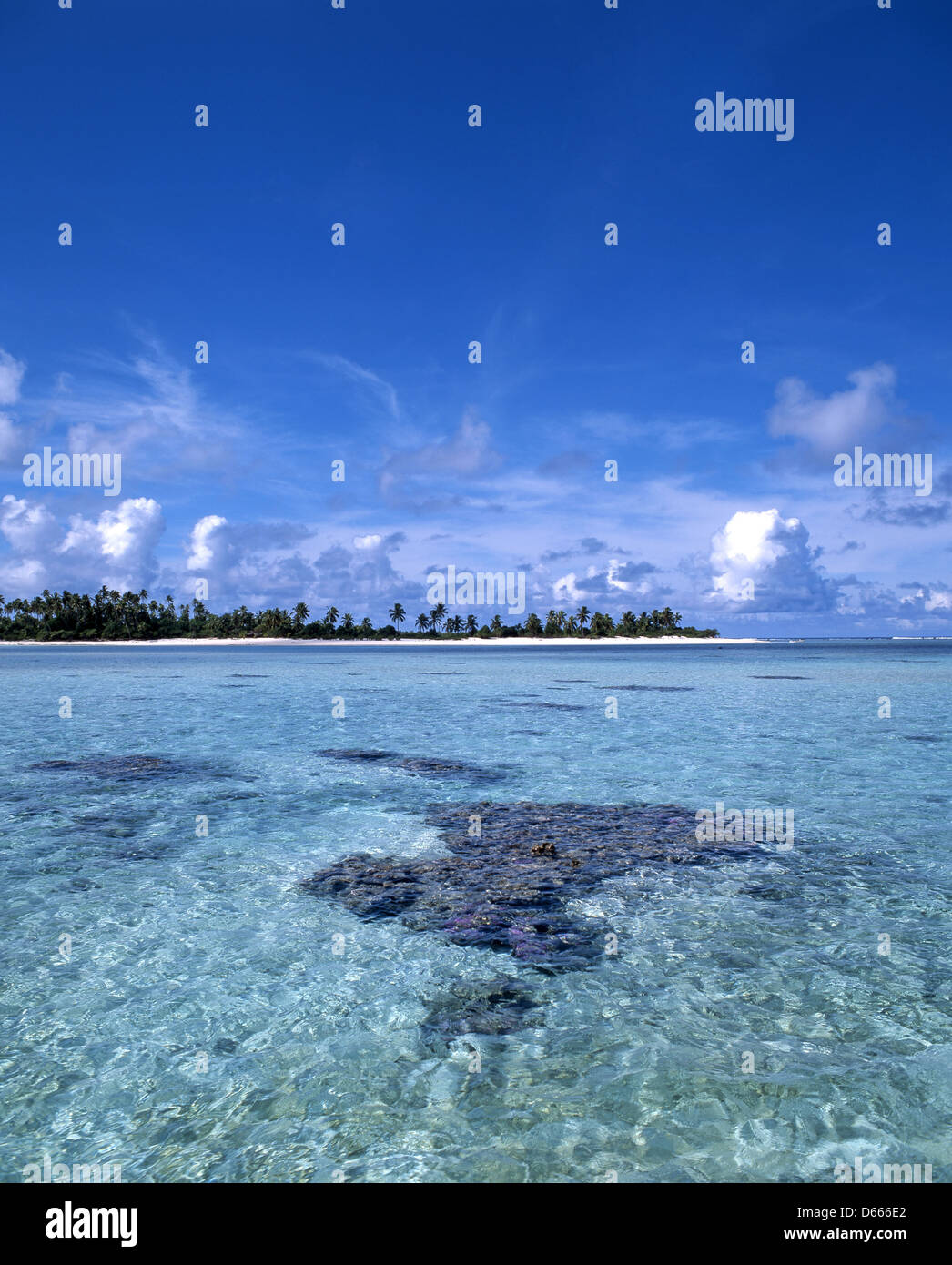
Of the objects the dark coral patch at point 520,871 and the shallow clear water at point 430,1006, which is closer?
the shallow clear water at point 430,1006

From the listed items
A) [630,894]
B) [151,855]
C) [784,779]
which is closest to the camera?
[630,894]

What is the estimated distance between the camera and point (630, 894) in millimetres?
9602

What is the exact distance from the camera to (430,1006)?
680cm

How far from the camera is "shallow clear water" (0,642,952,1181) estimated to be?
195 inches

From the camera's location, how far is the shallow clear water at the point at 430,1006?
16.3 feet

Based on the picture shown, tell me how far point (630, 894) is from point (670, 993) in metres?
2.65

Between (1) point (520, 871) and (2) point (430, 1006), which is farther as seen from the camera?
(1) point (520, 871)

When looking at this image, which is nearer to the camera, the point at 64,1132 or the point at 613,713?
the point at 64,1132

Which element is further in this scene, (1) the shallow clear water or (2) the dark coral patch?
(2) the dark coral patch

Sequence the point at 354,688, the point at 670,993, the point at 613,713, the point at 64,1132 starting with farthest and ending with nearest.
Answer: the point at 354,688 < the point at 613,713 < the point at 670,993 < the point at 64,1132
